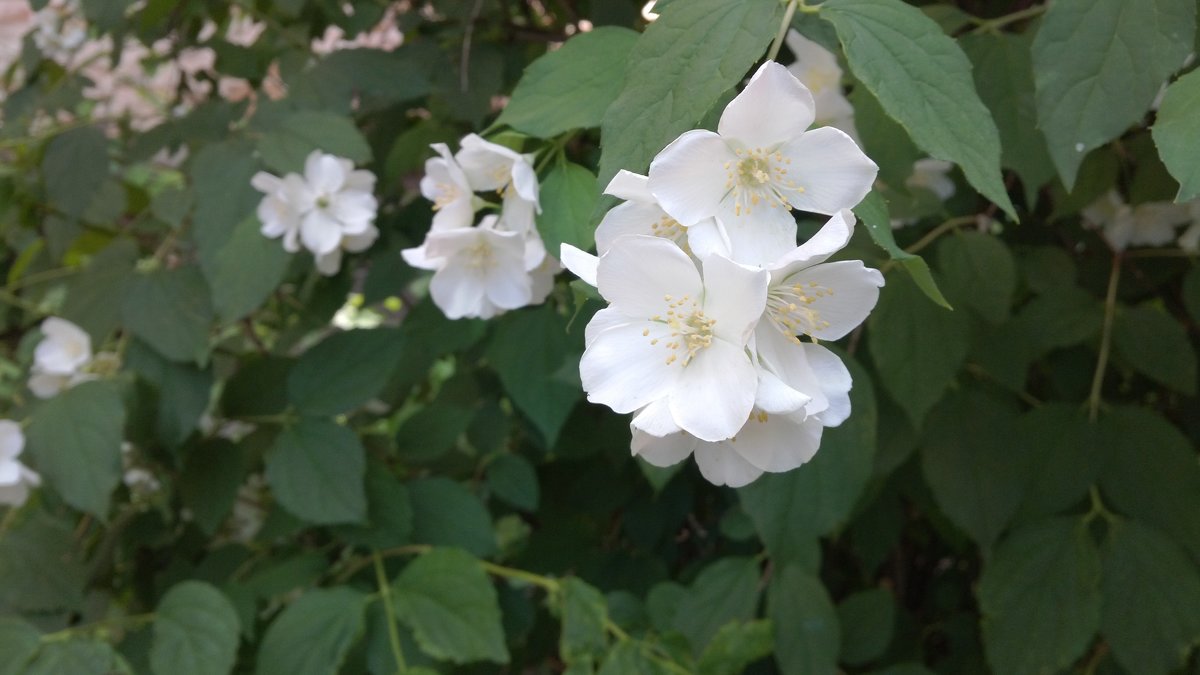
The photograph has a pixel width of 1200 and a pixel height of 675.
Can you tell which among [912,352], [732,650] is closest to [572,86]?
[912,352]

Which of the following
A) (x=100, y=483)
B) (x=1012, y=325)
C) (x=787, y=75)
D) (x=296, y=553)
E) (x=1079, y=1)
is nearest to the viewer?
(x=787, y=75)

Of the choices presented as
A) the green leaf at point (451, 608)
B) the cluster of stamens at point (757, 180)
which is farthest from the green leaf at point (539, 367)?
the cluster of stamens at point (757, 180)

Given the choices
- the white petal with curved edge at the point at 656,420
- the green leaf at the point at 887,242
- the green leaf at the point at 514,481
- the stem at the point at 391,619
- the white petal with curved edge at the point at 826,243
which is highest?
the white petal with curved edge at the point at 826,243

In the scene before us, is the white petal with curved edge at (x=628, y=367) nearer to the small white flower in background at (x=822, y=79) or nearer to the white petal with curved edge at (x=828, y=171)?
the white petal with curved edge at (x=828, y=171)

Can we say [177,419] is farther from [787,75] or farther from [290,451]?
[787,75]

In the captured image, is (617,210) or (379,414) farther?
(379,414)

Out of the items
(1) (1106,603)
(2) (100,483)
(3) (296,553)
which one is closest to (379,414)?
(3) (296,553)
